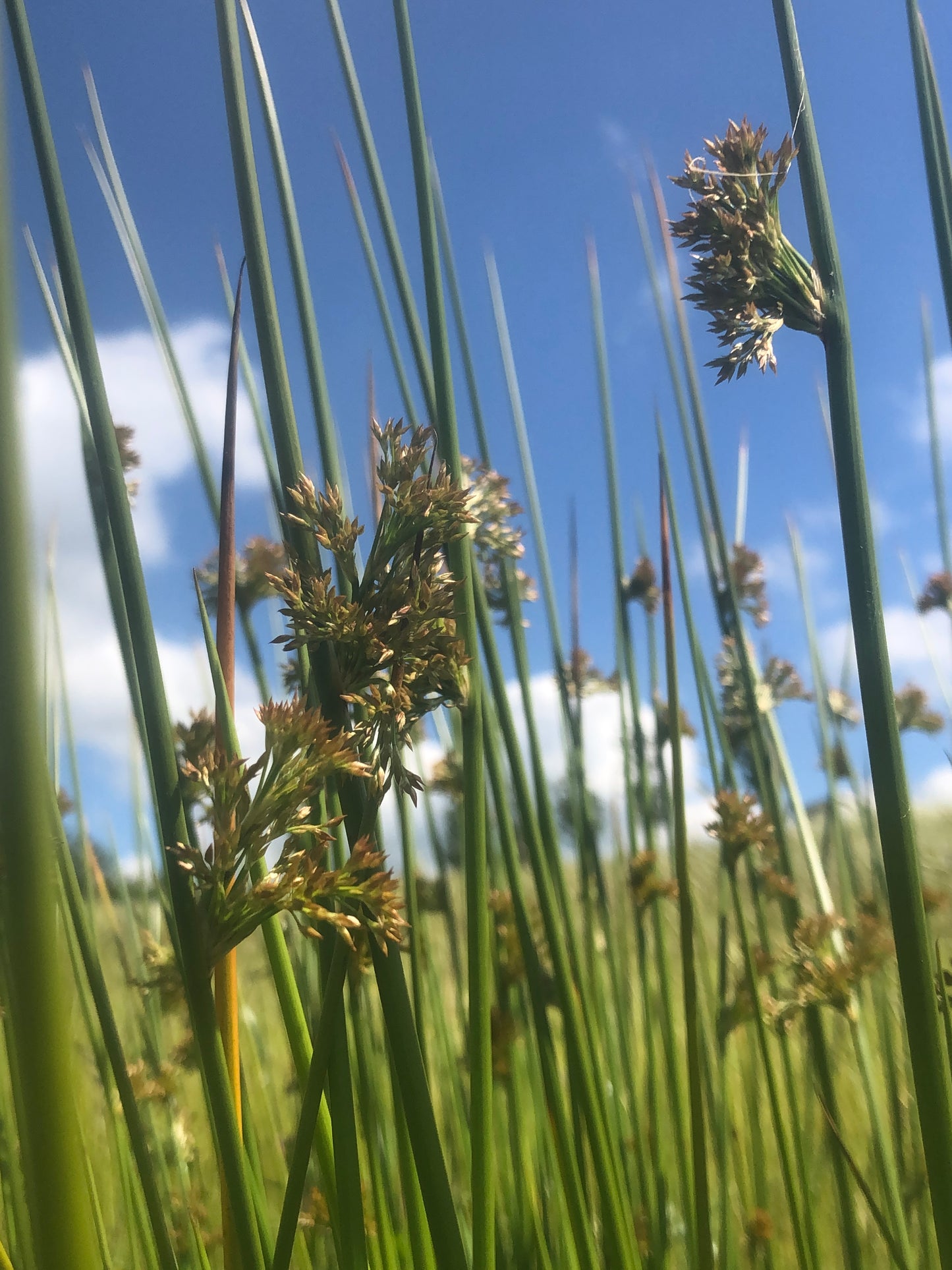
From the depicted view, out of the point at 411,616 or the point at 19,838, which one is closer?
the point at 19,838

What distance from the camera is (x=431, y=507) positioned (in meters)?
0.44

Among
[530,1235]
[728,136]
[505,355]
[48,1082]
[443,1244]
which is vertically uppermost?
[505,355]

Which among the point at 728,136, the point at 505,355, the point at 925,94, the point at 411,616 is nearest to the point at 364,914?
the point at 411,616

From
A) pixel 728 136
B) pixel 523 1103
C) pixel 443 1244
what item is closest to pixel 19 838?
pixel 443 1244

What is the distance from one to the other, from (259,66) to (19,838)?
588mm

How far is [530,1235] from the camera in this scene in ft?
2.81

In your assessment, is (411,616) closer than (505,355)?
Yes

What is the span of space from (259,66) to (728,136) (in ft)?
1.07

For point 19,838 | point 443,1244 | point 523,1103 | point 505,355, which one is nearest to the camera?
point 19,838

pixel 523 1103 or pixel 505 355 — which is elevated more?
pixel 505 355

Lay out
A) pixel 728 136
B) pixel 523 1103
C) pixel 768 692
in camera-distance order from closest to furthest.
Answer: pixel 728 136 → pixel 523 1103 → pixel 768 692

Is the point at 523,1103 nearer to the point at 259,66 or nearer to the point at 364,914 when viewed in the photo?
the point at 364,914

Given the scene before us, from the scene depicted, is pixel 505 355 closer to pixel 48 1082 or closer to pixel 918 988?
pixel 918 988

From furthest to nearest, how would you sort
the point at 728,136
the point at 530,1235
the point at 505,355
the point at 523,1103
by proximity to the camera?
the point at 505,355
the point at 523,1103
the point at 530,1235
the point at 728,136
